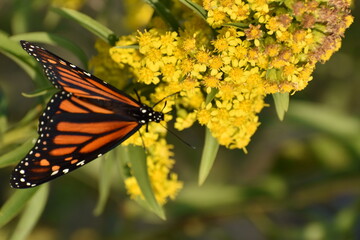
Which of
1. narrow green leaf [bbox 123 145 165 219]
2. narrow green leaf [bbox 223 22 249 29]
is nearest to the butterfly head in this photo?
narrow green leaf [bbox 123 145 165 219]

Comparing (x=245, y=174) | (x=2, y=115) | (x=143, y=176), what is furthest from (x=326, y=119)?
(x=2, y=115)

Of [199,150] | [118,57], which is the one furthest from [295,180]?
[118,57]

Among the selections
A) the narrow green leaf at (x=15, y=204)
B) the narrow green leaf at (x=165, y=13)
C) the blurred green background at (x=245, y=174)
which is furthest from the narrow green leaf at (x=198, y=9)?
the blurred green background at (x=245, y=174)

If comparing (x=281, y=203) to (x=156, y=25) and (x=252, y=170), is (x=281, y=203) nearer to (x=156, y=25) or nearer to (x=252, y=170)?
(x=252, y=170)

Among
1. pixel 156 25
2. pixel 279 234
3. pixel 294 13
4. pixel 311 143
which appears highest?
pixel 294 13

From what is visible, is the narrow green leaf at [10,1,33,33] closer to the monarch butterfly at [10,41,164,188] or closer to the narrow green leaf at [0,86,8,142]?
the narrow green leaf at [0,86,8,142]

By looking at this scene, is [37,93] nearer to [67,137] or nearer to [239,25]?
[67,137]

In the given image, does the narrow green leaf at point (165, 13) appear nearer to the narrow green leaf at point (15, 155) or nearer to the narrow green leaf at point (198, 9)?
the narrow green leaf at point (198, 9)
